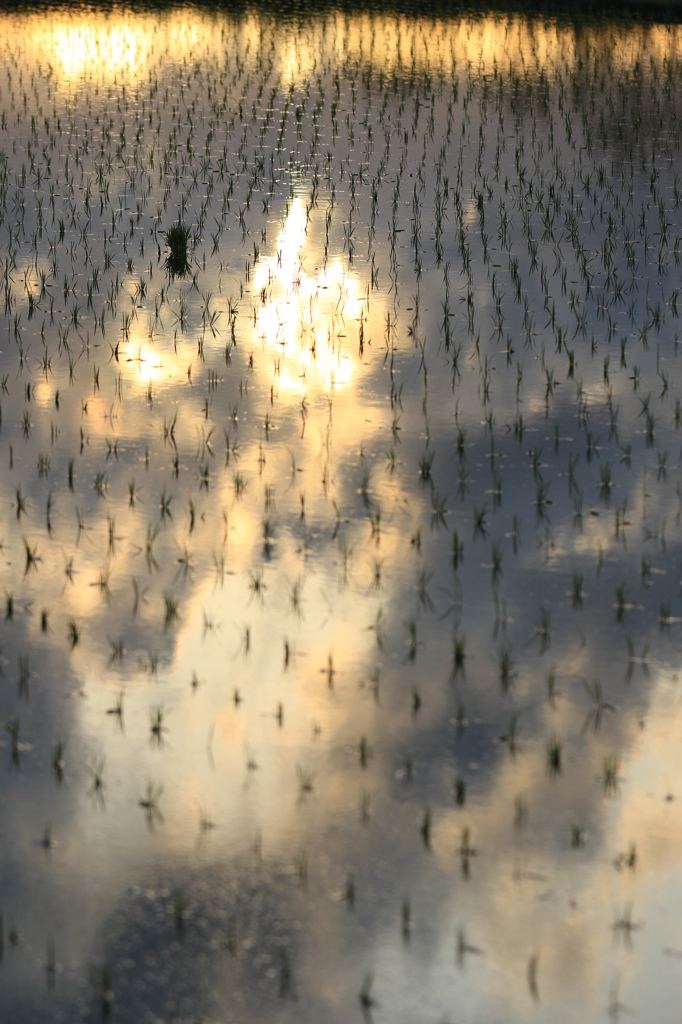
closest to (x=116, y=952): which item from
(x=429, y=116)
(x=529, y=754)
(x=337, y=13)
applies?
(x=529, y=754)

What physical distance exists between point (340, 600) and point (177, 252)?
3.92 meters

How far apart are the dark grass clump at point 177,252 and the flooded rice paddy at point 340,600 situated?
95 mm

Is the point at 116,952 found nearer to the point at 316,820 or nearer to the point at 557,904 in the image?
the point at 316,820

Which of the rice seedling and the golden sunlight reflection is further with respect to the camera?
the golden sunlight reflection

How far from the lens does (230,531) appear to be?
4184mm

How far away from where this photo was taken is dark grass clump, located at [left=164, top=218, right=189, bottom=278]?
7.02m

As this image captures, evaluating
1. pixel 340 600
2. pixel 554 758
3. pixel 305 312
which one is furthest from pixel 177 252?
pixel 554 758

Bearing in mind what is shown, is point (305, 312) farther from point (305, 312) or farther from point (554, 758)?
point (554, 758)

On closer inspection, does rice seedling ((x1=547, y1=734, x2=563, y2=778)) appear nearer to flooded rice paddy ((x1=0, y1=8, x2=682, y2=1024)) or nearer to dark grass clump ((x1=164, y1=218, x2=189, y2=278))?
flooded rice paddy ((x1=0, y1=8, x2=682, y2=1024))

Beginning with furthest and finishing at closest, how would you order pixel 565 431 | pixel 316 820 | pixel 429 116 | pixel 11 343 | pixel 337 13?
pixel 337 13 → pixel 429 116 → pixel 11 343 → pixel 565 431 → pixel 316 820

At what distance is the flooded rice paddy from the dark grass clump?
95 mm

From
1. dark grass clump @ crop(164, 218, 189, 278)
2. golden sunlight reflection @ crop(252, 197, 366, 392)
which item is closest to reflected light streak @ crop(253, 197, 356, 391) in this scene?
golden sunlight reflection @ crop(252, 197, 366, 392)

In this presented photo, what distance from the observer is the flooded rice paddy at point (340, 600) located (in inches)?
96.1

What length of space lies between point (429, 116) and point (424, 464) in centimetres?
754
